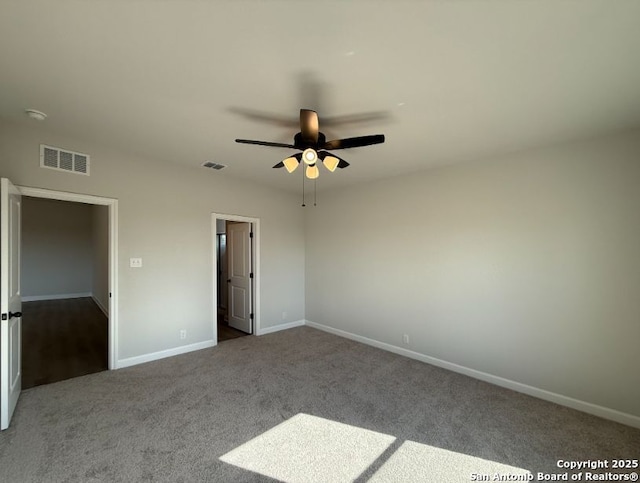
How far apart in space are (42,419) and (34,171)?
2.44 m

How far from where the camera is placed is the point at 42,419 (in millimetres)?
2512

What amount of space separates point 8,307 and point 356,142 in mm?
3192

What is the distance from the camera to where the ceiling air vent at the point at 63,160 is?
3096mm

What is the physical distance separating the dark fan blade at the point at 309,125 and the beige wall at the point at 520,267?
7.39 ft

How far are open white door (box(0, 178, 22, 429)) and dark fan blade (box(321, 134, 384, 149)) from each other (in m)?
2.74

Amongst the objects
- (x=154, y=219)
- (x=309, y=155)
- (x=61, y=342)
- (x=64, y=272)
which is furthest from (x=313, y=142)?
(x=64, y=272)

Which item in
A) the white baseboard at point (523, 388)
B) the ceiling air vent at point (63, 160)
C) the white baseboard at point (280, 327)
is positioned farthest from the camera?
the white baseboard at point (280, 327)

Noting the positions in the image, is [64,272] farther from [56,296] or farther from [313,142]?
[313,142]

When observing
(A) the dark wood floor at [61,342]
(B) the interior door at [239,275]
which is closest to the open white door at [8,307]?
(A) the dark wood floor at [61,342]

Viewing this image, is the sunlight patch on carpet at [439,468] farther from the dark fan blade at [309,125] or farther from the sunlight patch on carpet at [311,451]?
the dark fan blade at [309,125]

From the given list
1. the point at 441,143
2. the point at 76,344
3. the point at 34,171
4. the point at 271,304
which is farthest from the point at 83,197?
the point at 441,143

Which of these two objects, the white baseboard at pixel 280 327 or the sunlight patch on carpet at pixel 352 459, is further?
the white baseboard at pixel 280 327

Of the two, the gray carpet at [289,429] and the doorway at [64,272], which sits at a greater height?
the doorway at [64,272]

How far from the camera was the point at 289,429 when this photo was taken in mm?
2443
